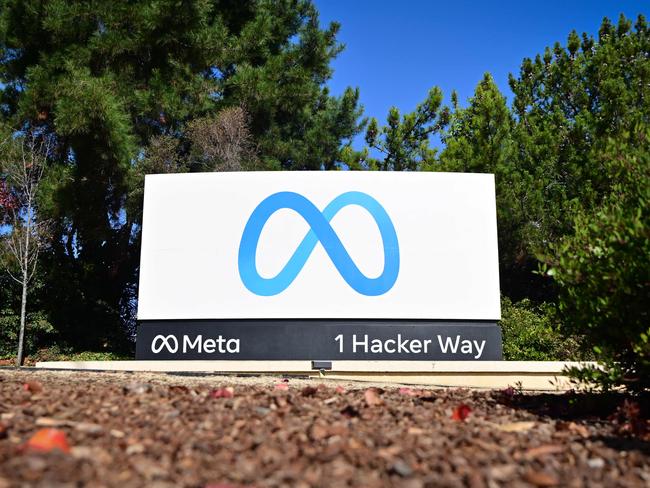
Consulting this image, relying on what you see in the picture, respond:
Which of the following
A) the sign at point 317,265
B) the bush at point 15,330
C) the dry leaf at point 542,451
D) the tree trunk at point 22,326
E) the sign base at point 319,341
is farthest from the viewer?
the bush at point 15,330

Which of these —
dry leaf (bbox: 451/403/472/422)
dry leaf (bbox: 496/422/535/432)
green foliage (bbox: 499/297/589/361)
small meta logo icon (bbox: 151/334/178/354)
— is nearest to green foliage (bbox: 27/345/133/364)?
small meta logo icon (bbox: 151/334/178/354)

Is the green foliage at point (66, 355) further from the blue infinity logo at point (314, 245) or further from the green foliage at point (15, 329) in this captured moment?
the blue infinity logo at point (314, 245)

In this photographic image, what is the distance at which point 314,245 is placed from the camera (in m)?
12.3

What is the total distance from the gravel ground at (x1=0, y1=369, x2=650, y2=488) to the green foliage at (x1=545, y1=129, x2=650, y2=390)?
0.60 m

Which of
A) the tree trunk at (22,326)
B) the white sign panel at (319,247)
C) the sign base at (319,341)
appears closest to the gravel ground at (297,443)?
the sign base at (319,341)

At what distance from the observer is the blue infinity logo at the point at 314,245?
1224 centimetres

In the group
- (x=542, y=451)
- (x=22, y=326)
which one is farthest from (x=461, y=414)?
(x=22, y=326)

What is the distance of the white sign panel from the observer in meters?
12.2

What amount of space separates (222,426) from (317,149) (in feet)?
64.3

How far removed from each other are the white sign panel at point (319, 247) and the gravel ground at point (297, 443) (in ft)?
26.1

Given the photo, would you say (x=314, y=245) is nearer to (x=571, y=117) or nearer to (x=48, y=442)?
(x=48, y=442)

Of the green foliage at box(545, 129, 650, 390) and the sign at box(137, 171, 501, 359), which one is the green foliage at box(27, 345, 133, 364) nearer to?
the sign at box(137, 171, 501, 359)

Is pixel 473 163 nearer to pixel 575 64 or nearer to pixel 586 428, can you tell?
pixel 575 64

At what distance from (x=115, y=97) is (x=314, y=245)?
846cm
